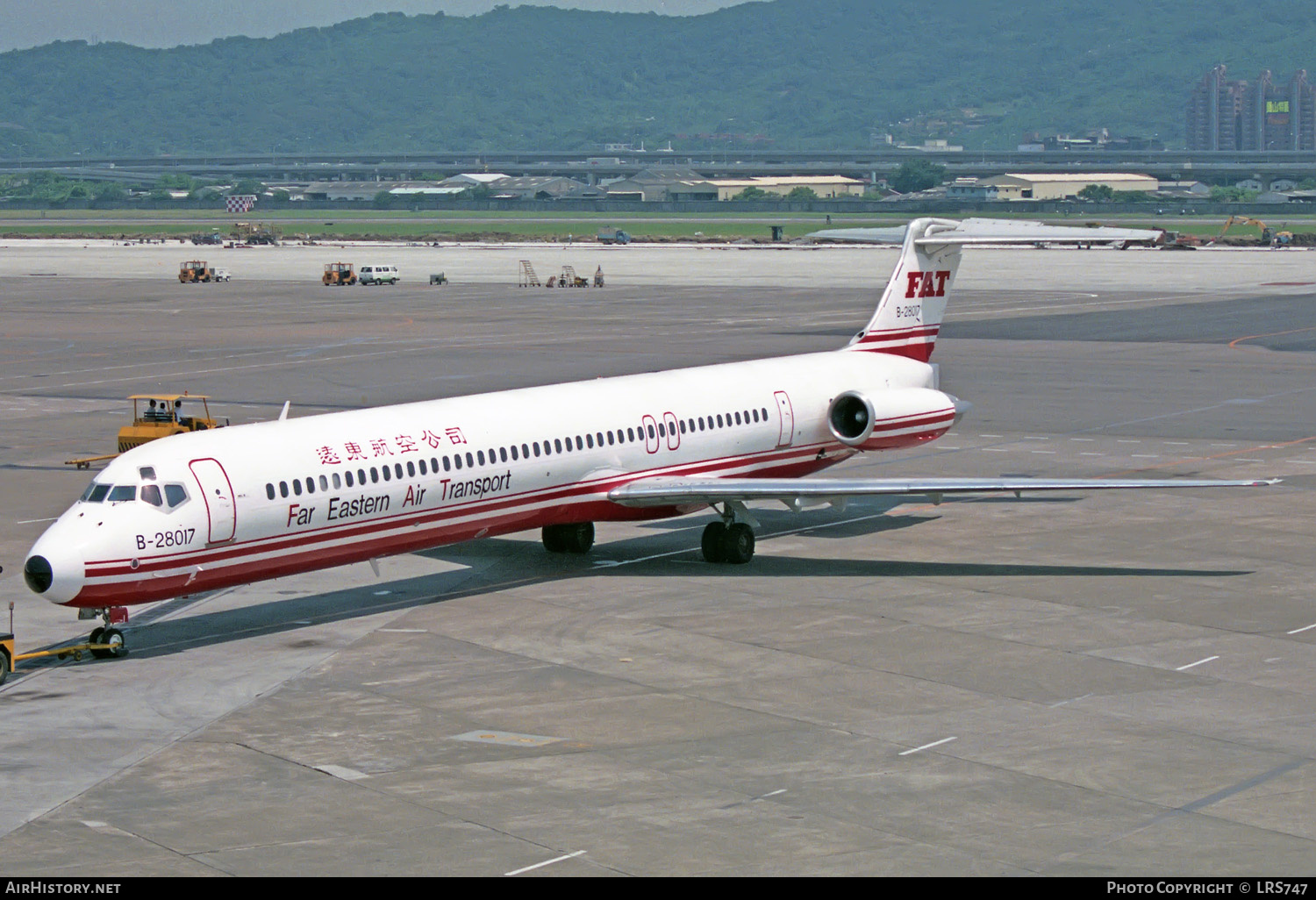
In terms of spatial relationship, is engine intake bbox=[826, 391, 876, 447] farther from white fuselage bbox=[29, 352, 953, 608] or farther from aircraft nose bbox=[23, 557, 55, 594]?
aircraft nose bbox=[23, 557, 55, 594]

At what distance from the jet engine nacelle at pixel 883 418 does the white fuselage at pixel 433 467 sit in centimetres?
5

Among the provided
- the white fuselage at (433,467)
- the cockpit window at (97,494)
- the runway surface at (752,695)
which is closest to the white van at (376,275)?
the runway surface at (752,695)

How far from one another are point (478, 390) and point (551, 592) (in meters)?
26.1

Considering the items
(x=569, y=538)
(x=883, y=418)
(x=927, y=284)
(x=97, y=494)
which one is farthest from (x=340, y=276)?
(x=97, y=494)

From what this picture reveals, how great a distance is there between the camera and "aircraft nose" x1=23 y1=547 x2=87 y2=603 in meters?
23.3

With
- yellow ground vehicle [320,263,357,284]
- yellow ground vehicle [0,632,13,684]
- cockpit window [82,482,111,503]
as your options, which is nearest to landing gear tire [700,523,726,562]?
cockpit window [82,482,111,503]

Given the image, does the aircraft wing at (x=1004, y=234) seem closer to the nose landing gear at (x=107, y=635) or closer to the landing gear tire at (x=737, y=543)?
the landing gear tire at (x=737, y=543)

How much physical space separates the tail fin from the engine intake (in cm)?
283

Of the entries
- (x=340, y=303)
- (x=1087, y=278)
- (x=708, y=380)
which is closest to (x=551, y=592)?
(x=708, y=380)

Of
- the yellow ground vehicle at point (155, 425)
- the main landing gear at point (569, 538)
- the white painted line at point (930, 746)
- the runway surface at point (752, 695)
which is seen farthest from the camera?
the yellow ground vehicle at point (155, 425)

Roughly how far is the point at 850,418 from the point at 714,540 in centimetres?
441

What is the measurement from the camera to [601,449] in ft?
98.1

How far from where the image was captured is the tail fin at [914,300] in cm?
3625

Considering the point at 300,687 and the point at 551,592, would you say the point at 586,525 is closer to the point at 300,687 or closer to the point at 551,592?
the point at 551,592
